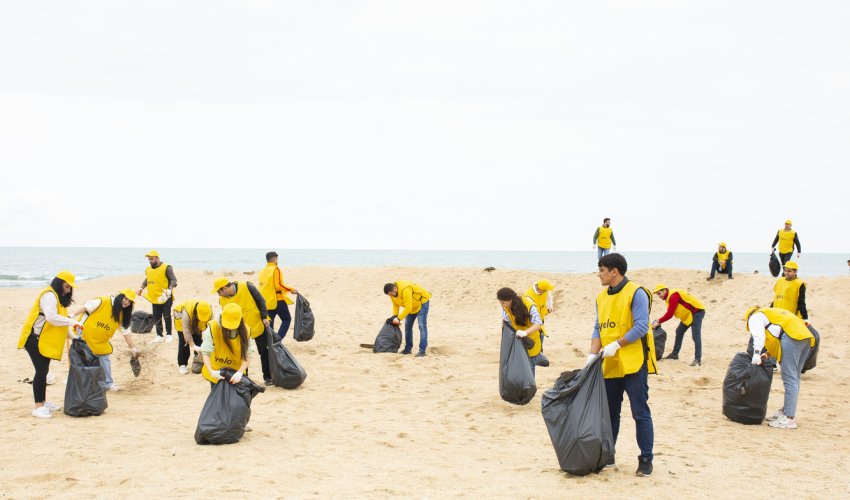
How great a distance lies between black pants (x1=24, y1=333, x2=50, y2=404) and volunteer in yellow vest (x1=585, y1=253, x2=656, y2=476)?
531cm

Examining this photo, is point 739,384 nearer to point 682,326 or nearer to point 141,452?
point 682,326

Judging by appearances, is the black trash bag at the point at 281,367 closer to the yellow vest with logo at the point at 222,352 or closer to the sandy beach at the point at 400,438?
the sandy beach at the point at 400,438

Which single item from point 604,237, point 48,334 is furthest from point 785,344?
point 604,237

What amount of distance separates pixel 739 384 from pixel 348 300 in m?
16.2

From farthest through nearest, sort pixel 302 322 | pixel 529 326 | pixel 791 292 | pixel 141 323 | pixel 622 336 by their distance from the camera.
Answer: pixel 141 323
pixel 302 322
pixel 791 292
pixel 529 326
pixel 622 336

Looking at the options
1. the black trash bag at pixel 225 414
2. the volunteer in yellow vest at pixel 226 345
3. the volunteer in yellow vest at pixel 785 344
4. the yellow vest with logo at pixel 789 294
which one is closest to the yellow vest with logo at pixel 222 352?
the volunteer in yellow vest at pixel 226 345

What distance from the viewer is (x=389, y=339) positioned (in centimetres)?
1113

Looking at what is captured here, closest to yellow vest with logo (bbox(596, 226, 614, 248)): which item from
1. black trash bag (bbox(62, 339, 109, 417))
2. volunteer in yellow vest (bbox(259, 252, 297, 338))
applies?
volunteer in yellow vest (bbox(259, 252, 297, 338))

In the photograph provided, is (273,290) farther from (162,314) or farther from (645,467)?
(645,467)

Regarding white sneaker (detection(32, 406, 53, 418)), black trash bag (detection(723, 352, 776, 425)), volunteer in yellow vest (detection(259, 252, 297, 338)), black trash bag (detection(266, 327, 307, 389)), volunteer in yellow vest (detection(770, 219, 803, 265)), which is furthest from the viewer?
volunteer in yellow vest (detection(770, 219, 803, 265))

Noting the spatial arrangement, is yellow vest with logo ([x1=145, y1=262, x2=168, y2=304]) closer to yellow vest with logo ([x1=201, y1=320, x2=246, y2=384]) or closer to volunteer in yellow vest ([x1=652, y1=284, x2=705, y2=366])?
yellow vest with logo ([x1=201, y1=320, x2=246, y2=384])

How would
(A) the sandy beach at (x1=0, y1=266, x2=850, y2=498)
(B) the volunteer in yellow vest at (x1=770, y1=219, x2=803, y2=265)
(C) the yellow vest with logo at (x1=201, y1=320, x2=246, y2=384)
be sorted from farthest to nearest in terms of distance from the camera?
(B) the volunteer in yellow vest at (x1=770, y1=219, x2=803, y2=265)
(C) the yellow vest with logo at (x1=201, y1=320, x2=246, y2=384)
(A) the sandy beach at (x1=0, y1=266, x2=850, y2=498)

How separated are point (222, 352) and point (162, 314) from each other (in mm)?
6643

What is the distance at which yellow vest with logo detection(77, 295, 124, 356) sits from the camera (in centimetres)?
716
